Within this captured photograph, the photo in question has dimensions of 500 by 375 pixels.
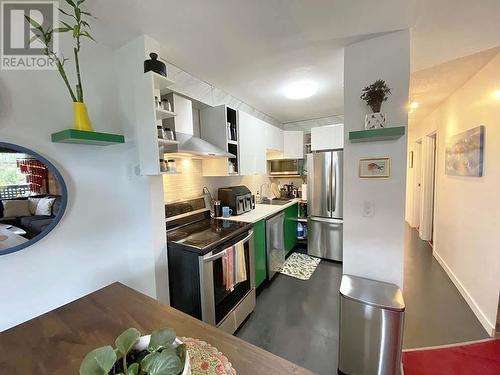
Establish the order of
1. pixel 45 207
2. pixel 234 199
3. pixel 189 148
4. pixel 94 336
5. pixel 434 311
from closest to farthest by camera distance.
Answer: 1. pixel 94 336
2. pixel 45 207
3. pixel 189 148
4. pixel 434 311
5. pixel 234 199

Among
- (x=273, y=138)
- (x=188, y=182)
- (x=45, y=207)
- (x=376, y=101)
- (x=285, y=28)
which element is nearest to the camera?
(x=45, y=207)

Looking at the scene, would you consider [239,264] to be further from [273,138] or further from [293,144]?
[293,144]

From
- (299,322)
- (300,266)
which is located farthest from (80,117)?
(300,266)

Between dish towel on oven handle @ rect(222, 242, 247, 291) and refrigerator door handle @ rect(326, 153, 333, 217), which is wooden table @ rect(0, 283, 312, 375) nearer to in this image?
dish towel on oven handle @ rect(222, 242, 247, 291)

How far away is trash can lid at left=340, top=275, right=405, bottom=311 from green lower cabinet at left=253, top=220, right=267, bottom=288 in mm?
1024

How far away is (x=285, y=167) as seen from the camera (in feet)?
14.0

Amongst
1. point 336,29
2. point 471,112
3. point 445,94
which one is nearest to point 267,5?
point 336,29

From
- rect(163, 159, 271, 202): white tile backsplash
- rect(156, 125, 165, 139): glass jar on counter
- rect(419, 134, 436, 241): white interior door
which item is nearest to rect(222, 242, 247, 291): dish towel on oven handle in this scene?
rect(163, 159, 271, 202): white tile backsplash

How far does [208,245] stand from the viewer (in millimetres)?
1731

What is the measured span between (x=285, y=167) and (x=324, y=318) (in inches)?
105

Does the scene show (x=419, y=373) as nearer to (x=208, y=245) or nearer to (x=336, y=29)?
(x=208, y=245)

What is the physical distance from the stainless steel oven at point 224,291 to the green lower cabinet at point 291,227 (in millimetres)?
1325

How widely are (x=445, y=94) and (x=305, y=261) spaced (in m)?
3.02

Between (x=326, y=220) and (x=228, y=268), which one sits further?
(x=326, y=220)
